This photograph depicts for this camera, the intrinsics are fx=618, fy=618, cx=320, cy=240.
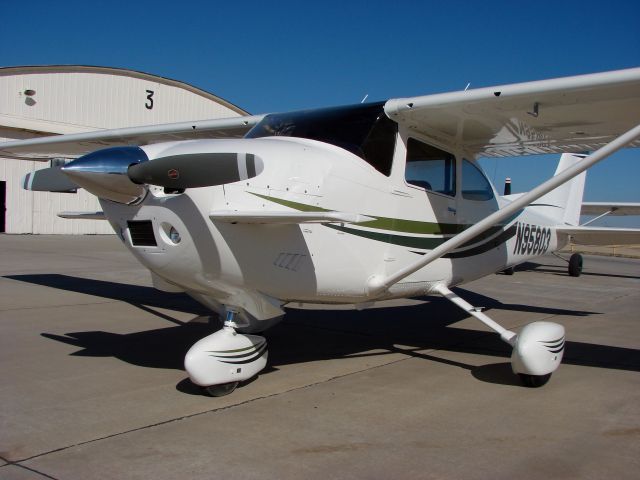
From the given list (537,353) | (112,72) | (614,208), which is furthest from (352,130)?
(112,72)

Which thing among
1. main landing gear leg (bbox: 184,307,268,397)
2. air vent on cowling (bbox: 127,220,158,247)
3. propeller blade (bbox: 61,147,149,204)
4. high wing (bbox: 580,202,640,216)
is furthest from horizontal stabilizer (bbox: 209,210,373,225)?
high wing (bbox: 580,202,640,216)

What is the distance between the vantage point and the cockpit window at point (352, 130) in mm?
4953

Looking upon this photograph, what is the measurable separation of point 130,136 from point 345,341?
3642mm

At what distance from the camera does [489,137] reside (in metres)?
6.24

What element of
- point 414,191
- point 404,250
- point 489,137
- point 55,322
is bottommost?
point 55,322

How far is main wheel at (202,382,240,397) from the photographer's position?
4375mm

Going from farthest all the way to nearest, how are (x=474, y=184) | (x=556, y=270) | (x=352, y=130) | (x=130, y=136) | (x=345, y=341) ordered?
(x=556, y=270), (x=130, y=136), (x=345, y=341), (x=474, y=184), (x=352, y=130)

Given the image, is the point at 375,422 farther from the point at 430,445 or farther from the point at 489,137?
the point at 489,137

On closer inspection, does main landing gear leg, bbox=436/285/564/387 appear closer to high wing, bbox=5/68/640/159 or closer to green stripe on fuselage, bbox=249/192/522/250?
green stripe on fuselage, bbox=249/192/522/250

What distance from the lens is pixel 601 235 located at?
31.5ft

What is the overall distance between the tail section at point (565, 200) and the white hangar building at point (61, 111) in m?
18.7

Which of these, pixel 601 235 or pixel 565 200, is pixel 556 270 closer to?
pixel 565 200

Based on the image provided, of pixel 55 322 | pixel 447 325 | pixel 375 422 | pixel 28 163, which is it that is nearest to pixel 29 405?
pixel 375 422

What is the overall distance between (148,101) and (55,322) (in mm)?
22217
